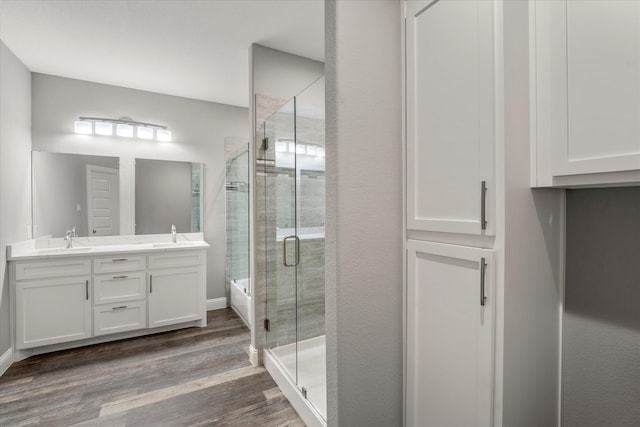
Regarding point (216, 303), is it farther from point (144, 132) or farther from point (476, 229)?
point (476, 229)

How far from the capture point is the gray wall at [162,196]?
3467 millimetres

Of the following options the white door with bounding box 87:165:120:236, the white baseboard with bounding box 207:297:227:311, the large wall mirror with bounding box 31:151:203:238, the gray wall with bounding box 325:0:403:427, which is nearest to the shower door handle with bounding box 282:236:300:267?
the gray wall with bounding box 325:0:403:427

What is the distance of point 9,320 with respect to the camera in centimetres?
251

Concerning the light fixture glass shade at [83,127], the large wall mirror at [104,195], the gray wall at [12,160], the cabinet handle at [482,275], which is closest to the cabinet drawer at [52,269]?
the gray wall at [12,160]

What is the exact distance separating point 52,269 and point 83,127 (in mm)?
1488

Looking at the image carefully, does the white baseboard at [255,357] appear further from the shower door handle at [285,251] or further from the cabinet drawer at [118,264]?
the cabinet drawer at [118,264]

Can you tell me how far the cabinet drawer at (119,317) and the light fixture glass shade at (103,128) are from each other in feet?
5.98

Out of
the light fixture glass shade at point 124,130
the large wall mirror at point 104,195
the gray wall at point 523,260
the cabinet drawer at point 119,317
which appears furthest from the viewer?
the light fixture glass shade at point 124,130

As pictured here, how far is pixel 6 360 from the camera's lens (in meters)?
2.40

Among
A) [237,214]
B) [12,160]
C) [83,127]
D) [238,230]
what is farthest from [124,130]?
[238,230]

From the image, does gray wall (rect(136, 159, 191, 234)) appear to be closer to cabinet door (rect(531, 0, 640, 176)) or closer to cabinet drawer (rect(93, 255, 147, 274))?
cabinet drawer (rect(93, 255, 147, 274))

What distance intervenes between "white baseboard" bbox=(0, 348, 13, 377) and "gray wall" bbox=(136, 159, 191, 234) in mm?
1440

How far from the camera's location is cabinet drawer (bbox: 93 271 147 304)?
9.27 ft

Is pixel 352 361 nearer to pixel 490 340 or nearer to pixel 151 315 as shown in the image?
pixel 490 340
